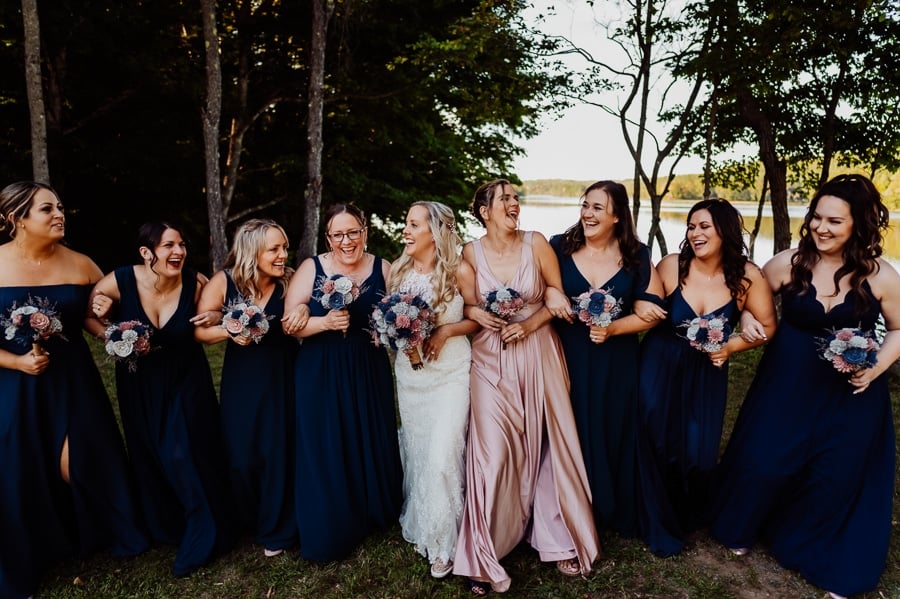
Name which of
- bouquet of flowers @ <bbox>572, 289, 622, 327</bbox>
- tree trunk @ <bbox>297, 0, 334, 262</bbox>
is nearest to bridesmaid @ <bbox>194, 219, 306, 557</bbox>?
bouquet of flowers @ <bbox>572, 289, 622, 327</bbox>

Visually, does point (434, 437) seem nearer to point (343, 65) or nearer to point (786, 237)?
point (786, 237)

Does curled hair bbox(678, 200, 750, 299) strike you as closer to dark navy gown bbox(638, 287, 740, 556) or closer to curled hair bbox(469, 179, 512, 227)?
dark navy gown bbox(638, 287, 740, 556)

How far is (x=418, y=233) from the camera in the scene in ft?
14.7

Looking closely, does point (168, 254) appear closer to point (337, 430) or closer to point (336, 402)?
point (336, 402)

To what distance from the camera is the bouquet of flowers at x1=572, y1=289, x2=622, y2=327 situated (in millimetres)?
4199

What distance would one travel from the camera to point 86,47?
12.2 metres

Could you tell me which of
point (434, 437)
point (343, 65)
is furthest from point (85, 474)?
point (343, 65)

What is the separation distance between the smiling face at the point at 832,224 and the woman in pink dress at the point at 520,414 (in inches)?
70.3

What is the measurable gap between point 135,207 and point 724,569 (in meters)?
16.3

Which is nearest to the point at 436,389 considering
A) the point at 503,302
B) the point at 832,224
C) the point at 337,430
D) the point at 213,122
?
the point at 337,430

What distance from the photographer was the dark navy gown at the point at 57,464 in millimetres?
4078

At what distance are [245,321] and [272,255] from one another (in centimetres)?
61

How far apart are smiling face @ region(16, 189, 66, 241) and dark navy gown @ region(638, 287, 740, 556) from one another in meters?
4.44

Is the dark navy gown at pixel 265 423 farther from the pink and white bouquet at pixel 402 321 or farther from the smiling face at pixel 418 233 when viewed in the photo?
the smiling face at pixel 418 233
